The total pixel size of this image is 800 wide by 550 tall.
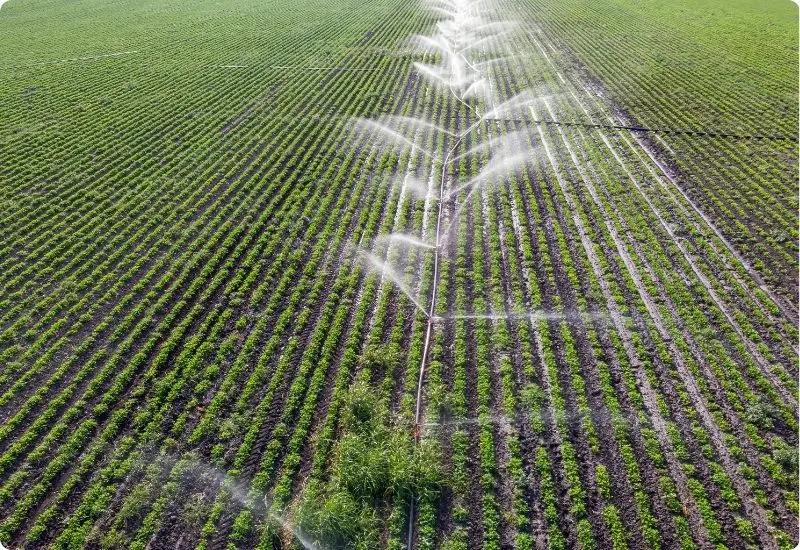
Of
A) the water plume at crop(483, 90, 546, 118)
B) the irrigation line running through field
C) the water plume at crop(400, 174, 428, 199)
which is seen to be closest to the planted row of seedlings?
the water plume at crop(483, 90, 546, 118)

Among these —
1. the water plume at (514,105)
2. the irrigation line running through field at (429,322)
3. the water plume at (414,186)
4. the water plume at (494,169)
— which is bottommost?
the irrigation line running through field at (429,322)

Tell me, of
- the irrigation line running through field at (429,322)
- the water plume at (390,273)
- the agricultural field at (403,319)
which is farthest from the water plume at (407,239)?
the water plume at (390,273)

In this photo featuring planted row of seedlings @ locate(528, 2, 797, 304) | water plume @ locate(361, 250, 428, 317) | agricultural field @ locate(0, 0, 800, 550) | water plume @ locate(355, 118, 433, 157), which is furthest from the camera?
water plume @ locate(355, 118, 433, 157)

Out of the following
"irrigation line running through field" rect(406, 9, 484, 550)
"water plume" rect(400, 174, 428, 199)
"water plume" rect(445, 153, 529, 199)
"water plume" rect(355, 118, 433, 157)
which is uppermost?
"water plume" rect(355, 118, 433, 157)

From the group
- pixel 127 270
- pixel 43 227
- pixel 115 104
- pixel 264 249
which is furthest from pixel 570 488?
pixel 115 104

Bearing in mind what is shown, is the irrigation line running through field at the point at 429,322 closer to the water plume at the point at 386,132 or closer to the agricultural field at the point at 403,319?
the agricultural field at the point at 403,319

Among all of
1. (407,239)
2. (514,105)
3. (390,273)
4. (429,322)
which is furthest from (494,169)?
(429,322)

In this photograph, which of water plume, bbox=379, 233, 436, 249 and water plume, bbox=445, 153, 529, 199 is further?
water plume, bbox=445, 153, 529, 199

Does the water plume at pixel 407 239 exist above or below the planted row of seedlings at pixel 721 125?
below

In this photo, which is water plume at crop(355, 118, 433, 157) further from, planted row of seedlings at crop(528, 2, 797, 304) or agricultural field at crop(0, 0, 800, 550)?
planted row of seedlings at crop(528, 2, 797, 304)

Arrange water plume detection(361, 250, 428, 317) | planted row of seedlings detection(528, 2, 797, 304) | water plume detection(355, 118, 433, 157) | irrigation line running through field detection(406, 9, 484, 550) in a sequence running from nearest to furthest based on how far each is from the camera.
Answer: irrigation line running through field detection(406, 9, 484, 550)
water plume detection(361, 250, 428, 317)
planted row of seedlings detection(528, 2, 797, 304)
water plume detection(355, 118, 433, 157)
